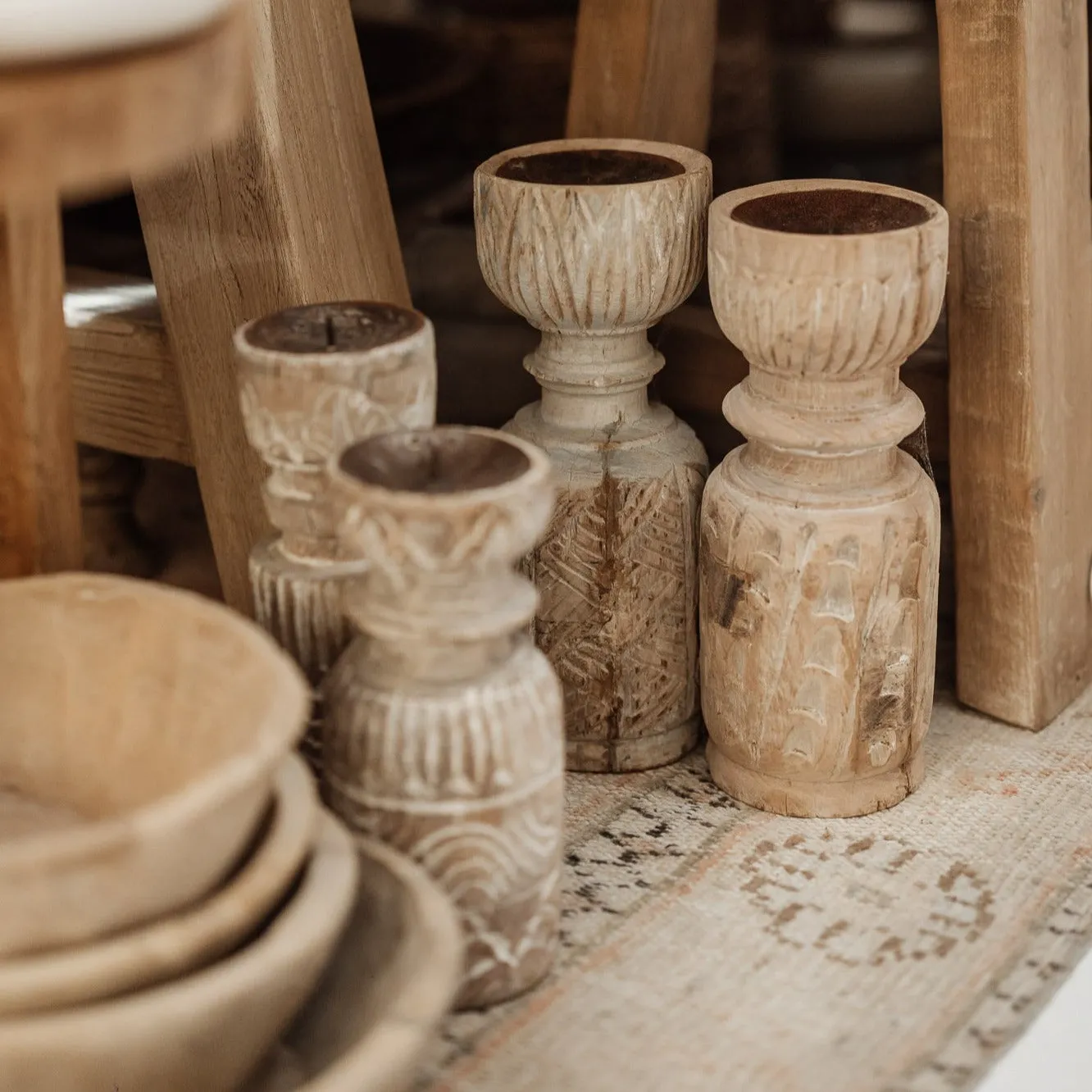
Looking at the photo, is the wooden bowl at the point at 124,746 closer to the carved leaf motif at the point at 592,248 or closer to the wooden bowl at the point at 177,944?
the wooden bowl at the point at 177,944

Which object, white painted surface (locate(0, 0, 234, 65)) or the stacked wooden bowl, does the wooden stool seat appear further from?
the stacked wooden bowl

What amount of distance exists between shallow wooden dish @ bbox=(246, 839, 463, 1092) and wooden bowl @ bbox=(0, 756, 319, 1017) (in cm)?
6

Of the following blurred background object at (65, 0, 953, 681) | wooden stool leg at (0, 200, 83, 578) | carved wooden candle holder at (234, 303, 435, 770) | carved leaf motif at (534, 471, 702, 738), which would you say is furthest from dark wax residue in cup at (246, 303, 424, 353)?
blurred background object at (65, 0, 953, 681)

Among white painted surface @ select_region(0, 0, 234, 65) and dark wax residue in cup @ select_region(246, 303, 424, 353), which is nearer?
white painted surface @ select_region(0, 0, 234, 65)

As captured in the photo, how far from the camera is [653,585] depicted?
111cm

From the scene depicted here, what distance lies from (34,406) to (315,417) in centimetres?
17

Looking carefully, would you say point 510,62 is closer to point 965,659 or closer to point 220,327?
point 220,327

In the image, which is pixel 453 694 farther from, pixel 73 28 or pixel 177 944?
pixel 73 28

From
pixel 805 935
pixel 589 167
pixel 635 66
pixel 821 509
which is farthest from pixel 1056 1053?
pixel 635 66

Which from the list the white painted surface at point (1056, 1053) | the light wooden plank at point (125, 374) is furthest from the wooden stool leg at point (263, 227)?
the white painted surface at point (1056, 1053)

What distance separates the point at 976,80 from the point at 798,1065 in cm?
63

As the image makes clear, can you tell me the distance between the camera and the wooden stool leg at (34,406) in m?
0.87

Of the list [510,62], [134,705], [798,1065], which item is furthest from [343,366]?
[510,62]

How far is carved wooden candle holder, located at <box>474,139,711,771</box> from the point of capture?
1035mm
